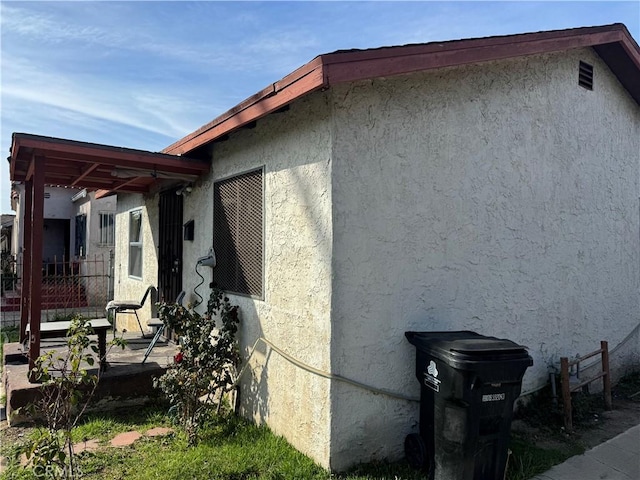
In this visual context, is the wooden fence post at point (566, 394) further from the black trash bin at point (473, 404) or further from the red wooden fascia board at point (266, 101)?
the red wooden fascia board at point (266, 101)

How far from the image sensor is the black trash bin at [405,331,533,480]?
326 centimetres

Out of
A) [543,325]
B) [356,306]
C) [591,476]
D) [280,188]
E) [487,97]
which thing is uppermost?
[487,97]

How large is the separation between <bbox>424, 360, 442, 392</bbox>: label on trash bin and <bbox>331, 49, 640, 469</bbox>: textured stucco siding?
1.21ft

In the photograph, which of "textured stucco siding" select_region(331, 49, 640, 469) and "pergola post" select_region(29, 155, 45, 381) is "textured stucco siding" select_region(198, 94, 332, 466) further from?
"pergola post" select_region(29, 155, 45, 381)

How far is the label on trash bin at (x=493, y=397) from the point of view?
10.8 feet

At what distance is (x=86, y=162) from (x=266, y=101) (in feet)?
9.67

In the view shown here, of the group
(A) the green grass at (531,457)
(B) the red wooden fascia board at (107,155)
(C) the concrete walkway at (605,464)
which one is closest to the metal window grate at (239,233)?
(B) the red wooden fascia board at (107,155)

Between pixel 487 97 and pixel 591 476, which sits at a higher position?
pixel 487 97

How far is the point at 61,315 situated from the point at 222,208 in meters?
9.06

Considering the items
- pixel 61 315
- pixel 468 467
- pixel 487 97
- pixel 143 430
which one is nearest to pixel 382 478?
pixel 468 467

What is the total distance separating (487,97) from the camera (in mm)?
4832

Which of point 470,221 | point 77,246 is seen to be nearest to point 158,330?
point 470,221

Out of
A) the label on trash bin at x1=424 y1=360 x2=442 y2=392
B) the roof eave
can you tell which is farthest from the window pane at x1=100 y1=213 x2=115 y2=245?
the label on trash bin at x1=424 y1=360 x2=442 y2=392

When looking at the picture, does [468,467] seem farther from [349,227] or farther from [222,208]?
[222,208]
